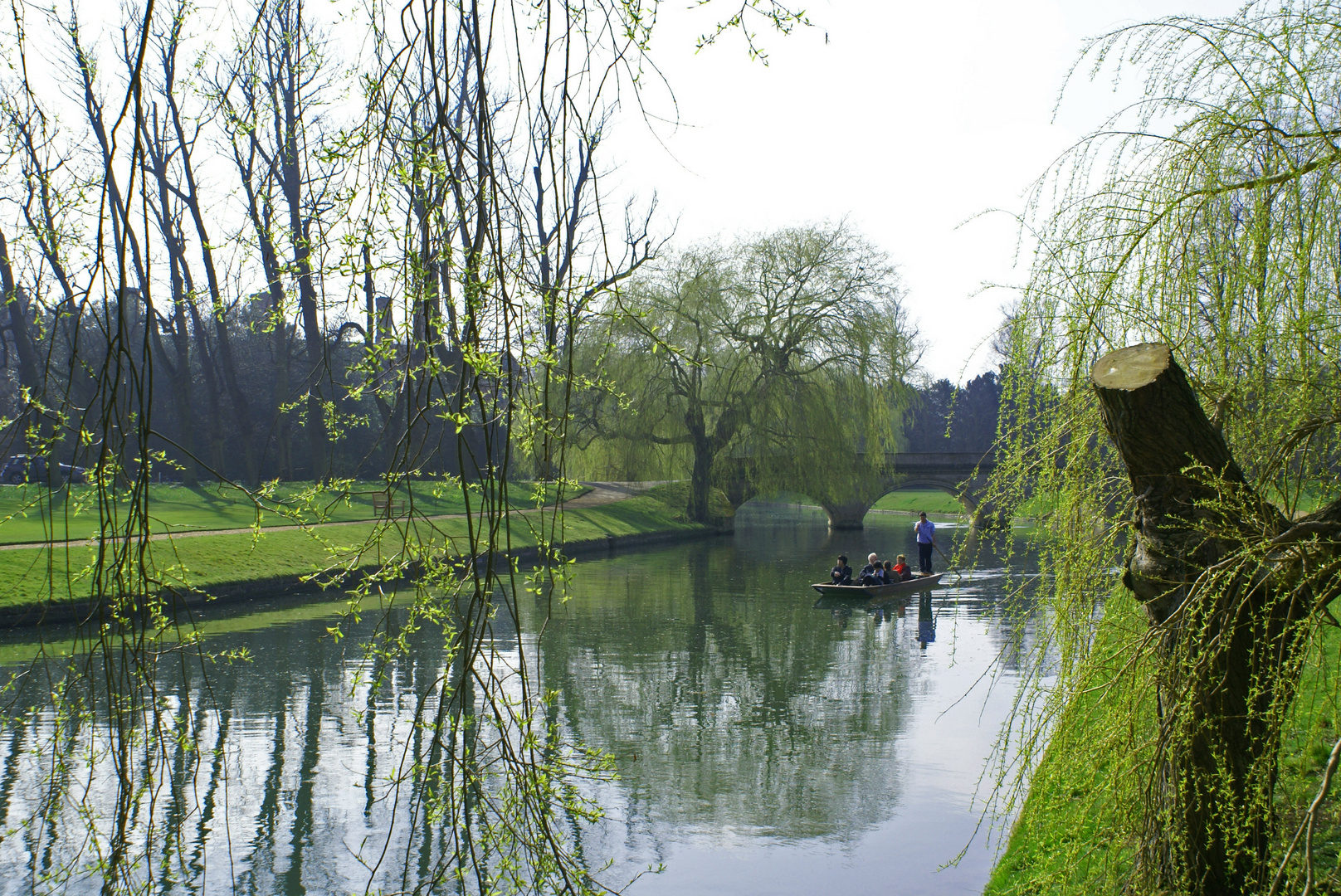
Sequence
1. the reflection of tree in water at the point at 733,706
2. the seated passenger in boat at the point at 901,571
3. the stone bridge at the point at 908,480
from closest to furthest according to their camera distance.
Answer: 1. the reflection of tree in water at the point at 733,706
2. the seated passenger in boat at the point at 901,571
3. the stone bridge at the point at 908,480

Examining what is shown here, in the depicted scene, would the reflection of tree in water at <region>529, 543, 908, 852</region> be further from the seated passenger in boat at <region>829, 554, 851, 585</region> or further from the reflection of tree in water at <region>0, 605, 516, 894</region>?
the reflection of tree in water at <region>0, 605, 516, 894</region>

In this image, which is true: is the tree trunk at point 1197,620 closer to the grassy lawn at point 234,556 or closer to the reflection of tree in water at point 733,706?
the reflection of tree in water at point 733,706

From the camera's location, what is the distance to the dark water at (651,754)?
555 centimetres

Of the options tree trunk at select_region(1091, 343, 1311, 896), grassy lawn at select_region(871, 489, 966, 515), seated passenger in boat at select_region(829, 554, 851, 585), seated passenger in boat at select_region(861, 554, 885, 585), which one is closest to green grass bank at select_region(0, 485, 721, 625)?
tree trunk at select_region(1091, 343, 1311, 896)

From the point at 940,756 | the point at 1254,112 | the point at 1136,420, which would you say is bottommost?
the point at 940,756

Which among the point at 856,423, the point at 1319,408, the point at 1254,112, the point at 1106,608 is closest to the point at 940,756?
the point at 1106,608

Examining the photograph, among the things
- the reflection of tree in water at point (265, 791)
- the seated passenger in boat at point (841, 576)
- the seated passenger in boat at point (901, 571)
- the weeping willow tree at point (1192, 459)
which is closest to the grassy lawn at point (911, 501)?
the seated passenger in boat at point (901, 571)

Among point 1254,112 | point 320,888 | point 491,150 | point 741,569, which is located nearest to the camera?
point 491,150

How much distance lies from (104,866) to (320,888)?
3871 millimetres

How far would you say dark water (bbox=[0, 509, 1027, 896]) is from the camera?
18.2ft

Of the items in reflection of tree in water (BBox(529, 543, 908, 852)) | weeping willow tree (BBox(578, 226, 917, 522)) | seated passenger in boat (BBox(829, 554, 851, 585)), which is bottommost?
reflection of tree in water (BBox(529, 543, 908, 852))

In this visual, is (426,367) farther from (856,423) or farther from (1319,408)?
(856,423)

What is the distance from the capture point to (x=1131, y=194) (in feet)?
12.0

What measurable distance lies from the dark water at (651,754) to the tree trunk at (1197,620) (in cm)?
77
